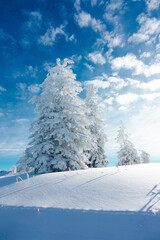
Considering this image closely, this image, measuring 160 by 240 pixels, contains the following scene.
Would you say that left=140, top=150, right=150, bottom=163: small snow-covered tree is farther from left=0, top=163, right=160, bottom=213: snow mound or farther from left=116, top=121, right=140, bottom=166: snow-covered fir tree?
left=0, top=163, right=160, bottom=213: snow mound

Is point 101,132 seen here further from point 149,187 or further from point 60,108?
point 149,187

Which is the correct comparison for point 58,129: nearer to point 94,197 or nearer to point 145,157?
point 94,197

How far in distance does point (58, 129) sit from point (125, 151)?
72.2 feet

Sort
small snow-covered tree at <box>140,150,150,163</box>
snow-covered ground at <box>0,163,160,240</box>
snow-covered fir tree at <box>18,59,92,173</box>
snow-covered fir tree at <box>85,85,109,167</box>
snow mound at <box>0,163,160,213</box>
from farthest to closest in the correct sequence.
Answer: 1. small snow-covered tree at <box>140,150,150,163</box>
2. snow-covered fir tree at <box>85,85,109,167</box>
3. snow-covered fir tree at <box>18,59,92,173</box>
4. snow mound at <box>0,163,160,213</box>
5. snow-covered ground at <box>0,163,160,240</box>

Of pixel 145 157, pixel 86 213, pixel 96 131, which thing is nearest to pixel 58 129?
pixel 86 213

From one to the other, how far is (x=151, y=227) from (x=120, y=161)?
92.8 feet

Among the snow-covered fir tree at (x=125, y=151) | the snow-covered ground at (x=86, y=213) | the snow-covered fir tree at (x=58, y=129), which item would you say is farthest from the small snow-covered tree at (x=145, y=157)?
the snow-covered ground at (x=86, y=213)

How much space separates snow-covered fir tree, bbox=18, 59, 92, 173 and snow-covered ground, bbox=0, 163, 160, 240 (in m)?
5.93

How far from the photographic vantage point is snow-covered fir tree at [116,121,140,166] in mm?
29422

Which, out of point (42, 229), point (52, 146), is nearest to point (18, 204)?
point (42, 229)

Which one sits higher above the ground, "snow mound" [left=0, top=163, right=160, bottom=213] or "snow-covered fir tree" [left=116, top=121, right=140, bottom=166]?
"snow-covered fir tree" [left=116, top=121, right=140, bottom=166]

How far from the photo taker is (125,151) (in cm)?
3025

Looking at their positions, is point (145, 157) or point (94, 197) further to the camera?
point (145, 157)

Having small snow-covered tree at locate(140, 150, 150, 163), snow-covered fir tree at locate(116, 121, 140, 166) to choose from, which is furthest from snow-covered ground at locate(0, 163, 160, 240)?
small snow-covered tree at locate(140, 150, 150, 163)
